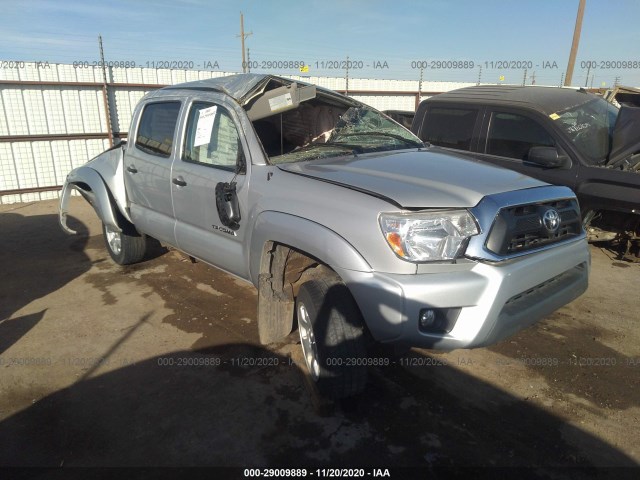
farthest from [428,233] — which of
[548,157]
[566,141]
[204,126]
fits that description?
[566,141]

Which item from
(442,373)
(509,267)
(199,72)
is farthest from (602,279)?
(199,72)

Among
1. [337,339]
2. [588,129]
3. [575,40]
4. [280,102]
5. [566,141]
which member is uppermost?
[575,40]

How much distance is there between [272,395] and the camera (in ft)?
9.96

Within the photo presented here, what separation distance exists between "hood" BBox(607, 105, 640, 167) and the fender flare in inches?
148

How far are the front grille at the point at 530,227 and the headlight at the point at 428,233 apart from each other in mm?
158

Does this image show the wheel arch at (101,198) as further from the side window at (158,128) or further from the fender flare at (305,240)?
the fender flare at (305,240)

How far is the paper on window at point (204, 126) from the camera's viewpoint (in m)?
3.71

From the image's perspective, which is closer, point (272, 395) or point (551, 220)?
point (551, 220)

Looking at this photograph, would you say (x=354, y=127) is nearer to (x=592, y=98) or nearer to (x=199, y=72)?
(x=592, y=98)

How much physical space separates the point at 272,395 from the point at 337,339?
2.44ft

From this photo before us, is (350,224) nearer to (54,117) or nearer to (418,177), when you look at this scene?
(418,177)

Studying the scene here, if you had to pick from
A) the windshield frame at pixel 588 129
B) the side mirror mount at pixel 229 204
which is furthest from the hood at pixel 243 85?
the windshield frame at pixel 588 129

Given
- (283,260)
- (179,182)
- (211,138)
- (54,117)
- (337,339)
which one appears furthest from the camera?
(54,117)

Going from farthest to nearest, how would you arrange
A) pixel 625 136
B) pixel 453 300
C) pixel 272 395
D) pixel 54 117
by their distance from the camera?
pixel 54 117 < pixel 625 136 < pixel 272 395 < pixel 453 300
